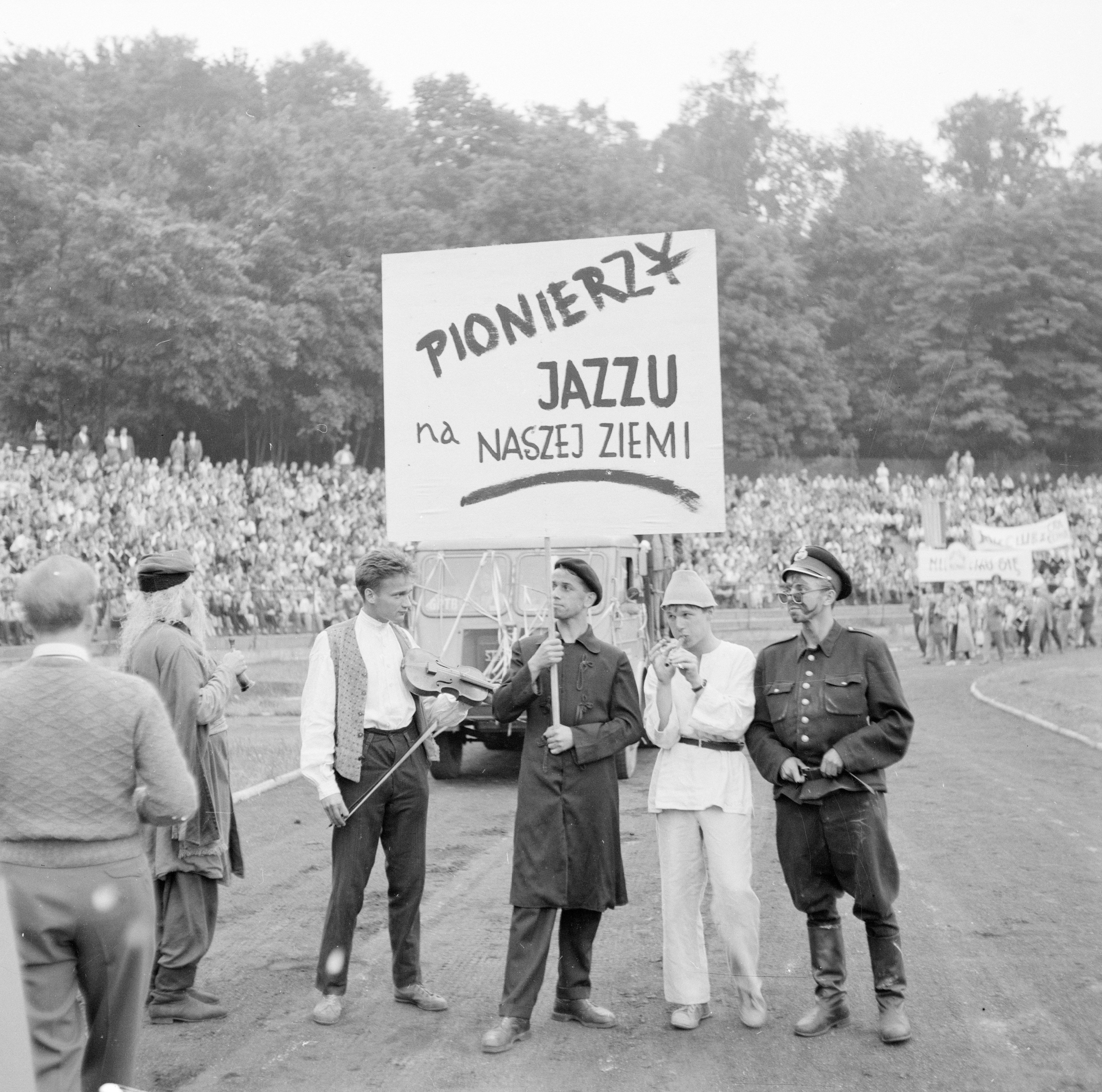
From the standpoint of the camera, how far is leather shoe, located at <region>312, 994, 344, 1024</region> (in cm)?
552

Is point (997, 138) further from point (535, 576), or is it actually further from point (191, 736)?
point (191, 736)

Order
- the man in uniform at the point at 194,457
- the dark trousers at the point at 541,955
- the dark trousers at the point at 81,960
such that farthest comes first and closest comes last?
the man in uniform at the point at 194,457 → the dark trousers at the point at 541,955 → the dark trousers at the point at 81,960

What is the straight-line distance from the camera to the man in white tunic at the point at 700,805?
5.55m

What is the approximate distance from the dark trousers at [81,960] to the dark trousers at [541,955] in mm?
1768

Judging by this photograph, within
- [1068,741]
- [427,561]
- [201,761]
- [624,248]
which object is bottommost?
[1068,741]

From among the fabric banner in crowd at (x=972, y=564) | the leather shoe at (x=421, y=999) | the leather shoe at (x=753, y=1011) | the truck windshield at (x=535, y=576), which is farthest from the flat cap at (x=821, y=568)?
the fabric banner in crowd at (x=972, y=564)

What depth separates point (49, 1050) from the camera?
3781 millimetres

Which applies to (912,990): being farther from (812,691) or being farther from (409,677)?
(409,677)

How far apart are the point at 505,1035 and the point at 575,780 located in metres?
1.00

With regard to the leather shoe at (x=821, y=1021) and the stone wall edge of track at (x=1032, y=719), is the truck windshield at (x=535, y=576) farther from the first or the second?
the leather shoe at (x=821, y=1021)

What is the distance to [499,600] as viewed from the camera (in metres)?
14.1

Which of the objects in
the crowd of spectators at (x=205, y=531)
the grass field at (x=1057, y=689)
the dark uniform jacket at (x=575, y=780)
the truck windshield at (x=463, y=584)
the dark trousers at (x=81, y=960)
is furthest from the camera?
the crowd of spectators at (x=205, y=531)

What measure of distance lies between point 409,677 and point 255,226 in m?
47.0

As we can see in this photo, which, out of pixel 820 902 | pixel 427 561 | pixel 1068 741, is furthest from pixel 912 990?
pixel 1068 741
